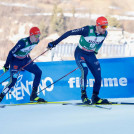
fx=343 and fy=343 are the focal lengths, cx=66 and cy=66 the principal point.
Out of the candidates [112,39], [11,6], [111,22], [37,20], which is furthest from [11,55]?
[11,6]

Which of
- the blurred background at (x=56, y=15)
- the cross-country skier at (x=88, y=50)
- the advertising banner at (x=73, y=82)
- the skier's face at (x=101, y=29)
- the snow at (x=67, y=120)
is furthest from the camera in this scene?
the blurred background at (x=56, y=15)

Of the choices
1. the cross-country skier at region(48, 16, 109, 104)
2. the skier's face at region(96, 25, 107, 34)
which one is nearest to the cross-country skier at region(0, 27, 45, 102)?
the cross-country skier at region(48, 16, 109, 104)

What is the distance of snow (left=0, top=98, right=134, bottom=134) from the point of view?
4.77m

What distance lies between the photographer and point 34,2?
191 ft

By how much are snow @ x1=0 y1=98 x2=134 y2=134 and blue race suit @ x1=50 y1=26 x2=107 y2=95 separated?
0.65 metres

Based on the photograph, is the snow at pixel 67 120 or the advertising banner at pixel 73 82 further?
the advertising banner at pixel 73 82

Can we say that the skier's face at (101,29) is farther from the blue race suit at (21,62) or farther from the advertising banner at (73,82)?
the advertising banner at (73,82)

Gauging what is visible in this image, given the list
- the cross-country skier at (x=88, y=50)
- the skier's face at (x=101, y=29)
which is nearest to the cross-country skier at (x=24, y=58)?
the cross-country skier at (x=88, y=50)

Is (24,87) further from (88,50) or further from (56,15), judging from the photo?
(56,15)

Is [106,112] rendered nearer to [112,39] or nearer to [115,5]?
[112,39]

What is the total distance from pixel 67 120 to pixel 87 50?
1.91 metres

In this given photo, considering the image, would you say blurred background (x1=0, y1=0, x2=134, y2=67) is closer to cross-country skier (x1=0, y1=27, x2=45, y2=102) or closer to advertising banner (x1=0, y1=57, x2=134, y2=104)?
advertising banner (x1=0, y1=57, x2=134, y2=104)

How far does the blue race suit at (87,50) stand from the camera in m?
6.82

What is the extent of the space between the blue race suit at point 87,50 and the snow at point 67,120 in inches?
25.5
